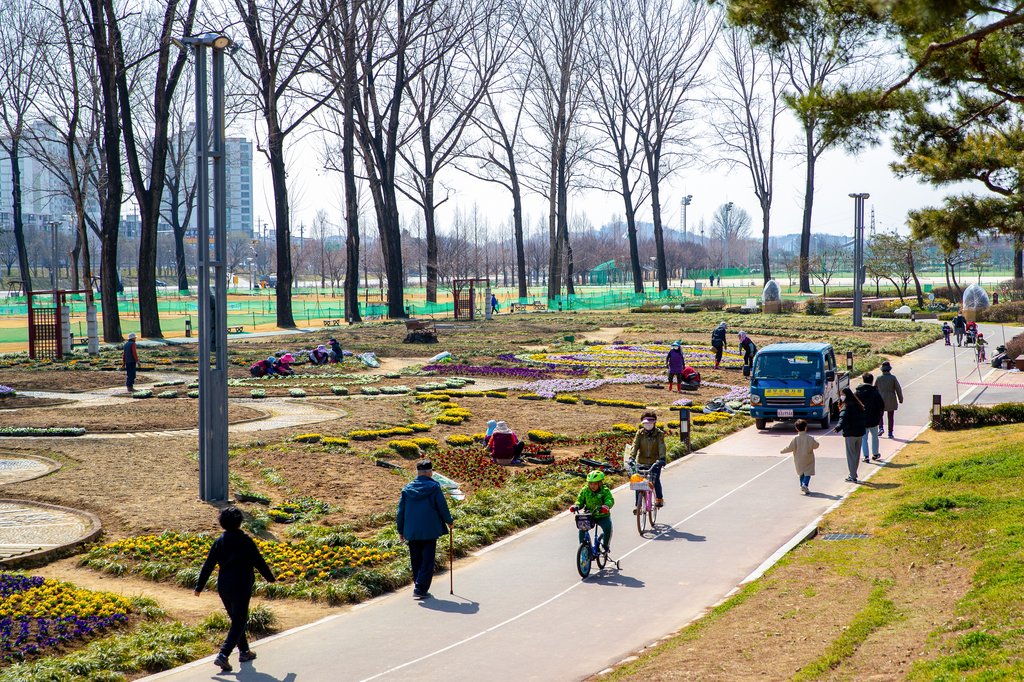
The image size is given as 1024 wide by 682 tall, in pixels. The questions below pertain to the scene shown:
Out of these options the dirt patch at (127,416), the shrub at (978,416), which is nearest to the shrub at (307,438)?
the dirt patch at (127,416)

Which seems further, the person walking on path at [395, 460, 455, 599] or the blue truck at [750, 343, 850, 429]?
the blue truck at [750, 343, 850, 429]

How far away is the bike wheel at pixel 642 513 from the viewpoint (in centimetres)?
1365

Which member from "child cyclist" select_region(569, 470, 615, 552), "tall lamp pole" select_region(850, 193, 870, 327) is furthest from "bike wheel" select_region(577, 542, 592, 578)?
"tall lamp pole" select_region(850, 193, 870, 327)

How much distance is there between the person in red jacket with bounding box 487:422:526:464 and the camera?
1875cm

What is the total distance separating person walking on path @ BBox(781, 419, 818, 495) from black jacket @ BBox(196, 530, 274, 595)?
365 inches

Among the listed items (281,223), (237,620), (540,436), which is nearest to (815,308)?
(281,223)

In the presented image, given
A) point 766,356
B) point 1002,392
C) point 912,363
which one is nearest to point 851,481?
point 766,356

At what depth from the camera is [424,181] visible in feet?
240

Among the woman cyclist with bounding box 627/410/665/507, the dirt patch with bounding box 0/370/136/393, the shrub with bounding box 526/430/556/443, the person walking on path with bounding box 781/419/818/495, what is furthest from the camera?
the dirt patch with bounding box 0/370/136/393

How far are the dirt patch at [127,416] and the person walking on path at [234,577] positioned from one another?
432 inches

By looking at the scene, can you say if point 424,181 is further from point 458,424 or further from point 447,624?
point 447,624

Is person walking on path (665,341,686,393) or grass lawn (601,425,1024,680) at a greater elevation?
person walking on path (665,341,686,393)

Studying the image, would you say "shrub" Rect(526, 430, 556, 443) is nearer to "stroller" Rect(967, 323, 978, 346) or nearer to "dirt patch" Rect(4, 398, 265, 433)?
"dirt patch" Rect(4, 398, 265, 433)

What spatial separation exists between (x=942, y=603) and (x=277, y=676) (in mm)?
6199
